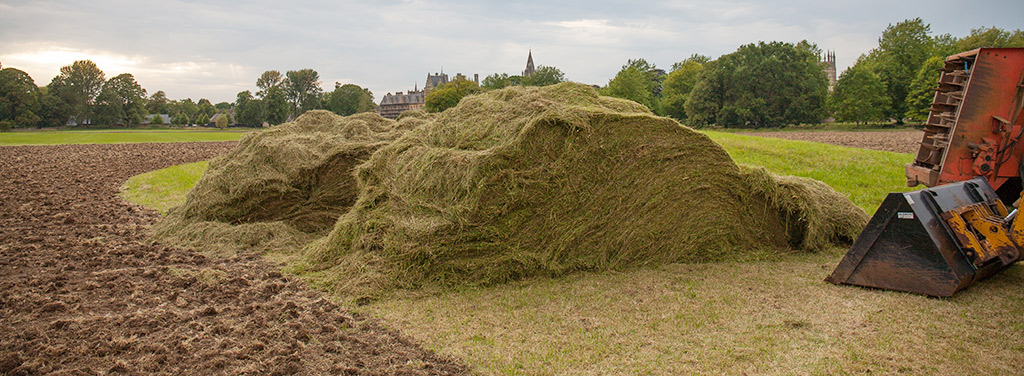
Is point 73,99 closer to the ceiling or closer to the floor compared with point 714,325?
closer to the ceiling

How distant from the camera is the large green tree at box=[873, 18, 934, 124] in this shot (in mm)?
52969

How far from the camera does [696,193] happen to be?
626 centimetres

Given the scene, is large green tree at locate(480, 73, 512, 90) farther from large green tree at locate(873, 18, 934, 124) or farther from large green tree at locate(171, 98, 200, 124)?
large green tree at locate(171, 98, 200, 124)

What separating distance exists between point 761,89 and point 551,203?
177 feet

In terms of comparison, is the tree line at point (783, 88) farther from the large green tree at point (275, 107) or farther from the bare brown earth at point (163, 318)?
the bare brown earth at point (163, 318)

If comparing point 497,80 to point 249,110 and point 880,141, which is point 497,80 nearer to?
point 249,110

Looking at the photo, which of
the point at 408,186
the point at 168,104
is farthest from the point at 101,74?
the point at 408,186

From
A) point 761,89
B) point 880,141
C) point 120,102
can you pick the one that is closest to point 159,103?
point 120,102

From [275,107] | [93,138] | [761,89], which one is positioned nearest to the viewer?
[93,138]

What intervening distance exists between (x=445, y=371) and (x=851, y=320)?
3173 millimetres

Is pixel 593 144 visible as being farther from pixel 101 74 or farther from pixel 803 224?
pixel 101 74

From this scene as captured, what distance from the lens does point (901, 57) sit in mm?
57281

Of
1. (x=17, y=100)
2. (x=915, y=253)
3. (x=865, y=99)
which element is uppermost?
(x=17, y=100)

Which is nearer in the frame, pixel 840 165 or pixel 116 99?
pixel 840 165
